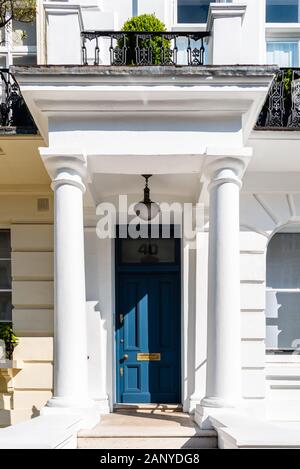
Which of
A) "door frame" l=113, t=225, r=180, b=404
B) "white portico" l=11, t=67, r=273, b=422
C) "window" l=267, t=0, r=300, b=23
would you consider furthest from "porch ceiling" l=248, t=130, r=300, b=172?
"window" l=267, t=0, r=300, b=23

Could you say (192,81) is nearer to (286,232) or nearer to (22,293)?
(286,232)

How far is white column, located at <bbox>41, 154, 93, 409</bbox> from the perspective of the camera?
692 cm

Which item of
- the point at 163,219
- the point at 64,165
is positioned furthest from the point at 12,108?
the point at 163,219

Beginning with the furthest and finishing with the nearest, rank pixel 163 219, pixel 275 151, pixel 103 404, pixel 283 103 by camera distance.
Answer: pixel 163 219
pixel 103 404
pixel 275 151
pixel 283 103

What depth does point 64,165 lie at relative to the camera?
23.1 ft

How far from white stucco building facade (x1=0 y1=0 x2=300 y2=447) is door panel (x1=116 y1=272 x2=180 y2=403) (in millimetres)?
23

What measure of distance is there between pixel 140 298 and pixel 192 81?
4.06 meters

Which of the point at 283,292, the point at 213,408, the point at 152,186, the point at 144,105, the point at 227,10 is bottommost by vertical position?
the point at 213,408

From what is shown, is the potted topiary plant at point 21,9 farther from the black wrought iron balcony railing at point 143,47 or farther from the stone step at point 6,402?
the stone step at point 6,402

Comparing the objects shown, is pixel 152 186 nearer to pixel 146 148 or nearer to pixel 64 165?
pixel 146 148

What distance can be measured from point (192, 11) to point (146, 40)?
2280mm

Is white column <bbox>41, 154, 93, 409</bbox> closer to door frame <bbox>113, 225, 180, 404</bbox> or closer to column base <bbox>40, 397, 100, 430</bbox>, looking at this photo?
column base <bbox>40, 397, 100, 430</bbox>

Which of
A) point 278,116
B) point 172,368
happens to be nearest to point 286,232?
point 278,116

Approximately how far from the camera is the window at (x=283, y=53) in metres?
→ 9.52
